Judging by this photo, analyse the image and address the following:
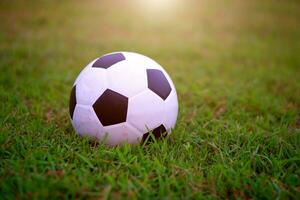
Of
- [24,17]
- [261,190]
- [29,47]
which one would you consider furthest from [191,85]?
[24,17]

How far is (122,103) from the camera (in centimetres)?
222

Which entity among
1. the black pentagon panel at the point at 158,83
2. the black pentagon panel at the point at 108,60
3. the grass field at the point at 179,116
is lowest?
the grass field at the point at 179,116

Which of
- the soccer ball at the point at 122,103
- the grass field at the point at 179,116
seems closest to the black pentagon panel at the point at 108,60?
the soccer ball at the point at 122,103

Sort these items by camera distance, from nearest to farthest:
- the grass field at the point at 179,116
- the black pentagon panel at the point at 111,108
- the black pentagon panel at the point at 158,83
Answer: the grass field at the point at 179,116 → the black pentagon panel at the point at 111,108 → the black pentagon panel at the point at 158,83

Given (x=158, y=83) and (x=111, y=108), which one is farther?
(x=158, y=83)

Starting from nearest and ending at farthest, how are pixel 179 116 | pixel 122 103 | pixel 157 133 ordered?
pixel 122 103 → pixel 157 133 → pixel 179 116

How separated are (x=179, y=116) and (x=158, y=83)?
813 millimetres

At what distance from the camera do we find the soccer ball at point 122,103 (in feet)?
7.32

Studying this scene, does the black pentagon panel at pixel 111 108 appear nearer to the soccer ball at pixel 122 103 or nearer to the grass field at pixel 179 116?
the soccer ball at pixel 122 103

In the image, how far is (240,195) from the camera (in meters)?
1.94

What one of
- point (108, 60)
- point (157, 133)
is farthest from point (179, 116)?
point (108, 60)

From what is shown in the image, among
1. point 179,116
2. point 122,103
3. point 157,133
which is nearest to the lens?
point 122,103

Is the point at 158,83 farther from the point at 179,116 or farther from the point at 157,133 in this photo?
the point at 179,116

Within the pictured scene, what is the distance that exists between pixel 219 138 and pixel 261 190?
69 cm
